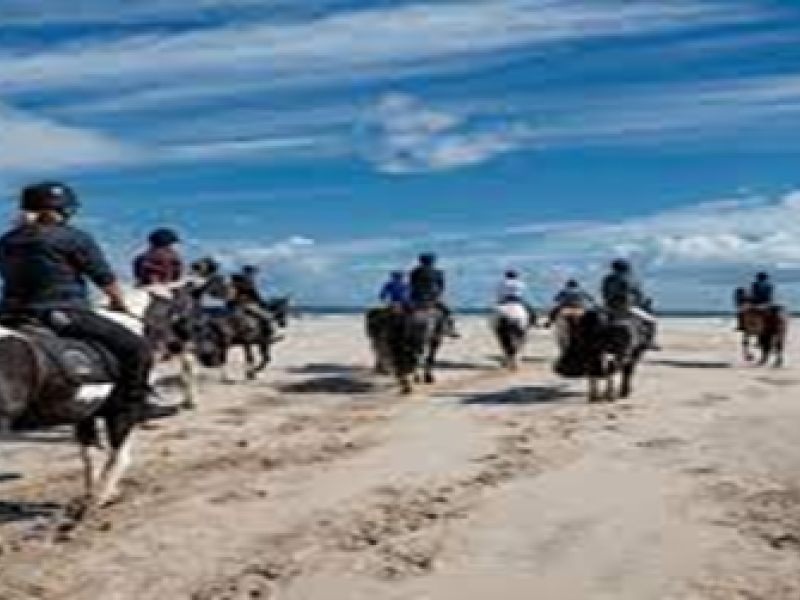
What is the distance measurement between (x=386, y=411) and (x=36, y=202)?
10.8m

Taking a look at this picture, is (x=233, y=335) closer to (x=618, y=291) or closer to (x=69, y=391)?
(x=618, y=291)

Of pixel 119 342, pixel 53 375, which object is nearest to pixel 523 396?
pixel 119 342

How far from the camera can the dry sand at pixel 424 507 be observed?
35.6ft

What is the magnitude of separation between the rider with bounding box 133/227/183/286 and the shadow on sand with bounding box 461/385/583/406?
443cm

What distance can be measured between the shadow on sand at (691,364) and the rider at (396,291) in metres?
6.53

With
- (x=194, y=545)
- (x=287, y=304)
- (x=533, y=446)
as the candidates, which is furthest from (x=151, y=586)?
(x=287, y=304)

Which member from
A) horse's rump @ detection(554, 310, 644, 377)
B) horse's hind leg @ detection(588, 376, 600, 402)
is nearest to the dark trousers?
horse's hind leg @ detection(588, 376, 600, 402)

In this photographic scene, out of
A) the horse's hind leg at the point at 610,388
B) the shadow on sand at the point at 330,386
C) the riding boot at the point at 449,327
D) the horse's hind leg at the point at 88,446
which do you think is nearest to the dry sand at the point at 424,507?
the horse's hind leg at the point at 88,446

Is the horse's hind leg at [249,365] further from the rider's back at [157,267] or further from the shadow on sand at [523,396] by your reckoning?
the rider's back at [157,267]

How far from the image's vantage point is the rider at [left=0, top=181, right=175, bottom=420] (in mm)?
12945

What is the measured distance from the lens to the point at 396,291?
32250 millimetres

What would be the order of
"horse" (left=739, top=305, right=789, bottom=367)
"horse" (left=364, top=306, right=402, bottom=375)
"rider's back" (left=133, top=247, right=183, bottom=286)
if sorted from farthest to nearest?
"horse" (left=739, top=305, right=789, bottom=367), "horse" (left=364, top=306, right=402, bottom=375), "rider's back" (left=133, top=247, right=183, bottom=286)

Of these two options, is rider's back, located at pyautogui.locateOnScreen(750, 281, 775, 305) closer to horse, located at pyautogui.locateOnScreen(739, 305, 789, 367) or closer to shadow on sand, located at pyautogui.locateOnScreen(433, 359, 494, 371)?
horse, located at pyautogui.locateOnScreen(739, 305, 789, 367)

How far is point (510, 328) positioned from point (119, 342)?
69.8ft
